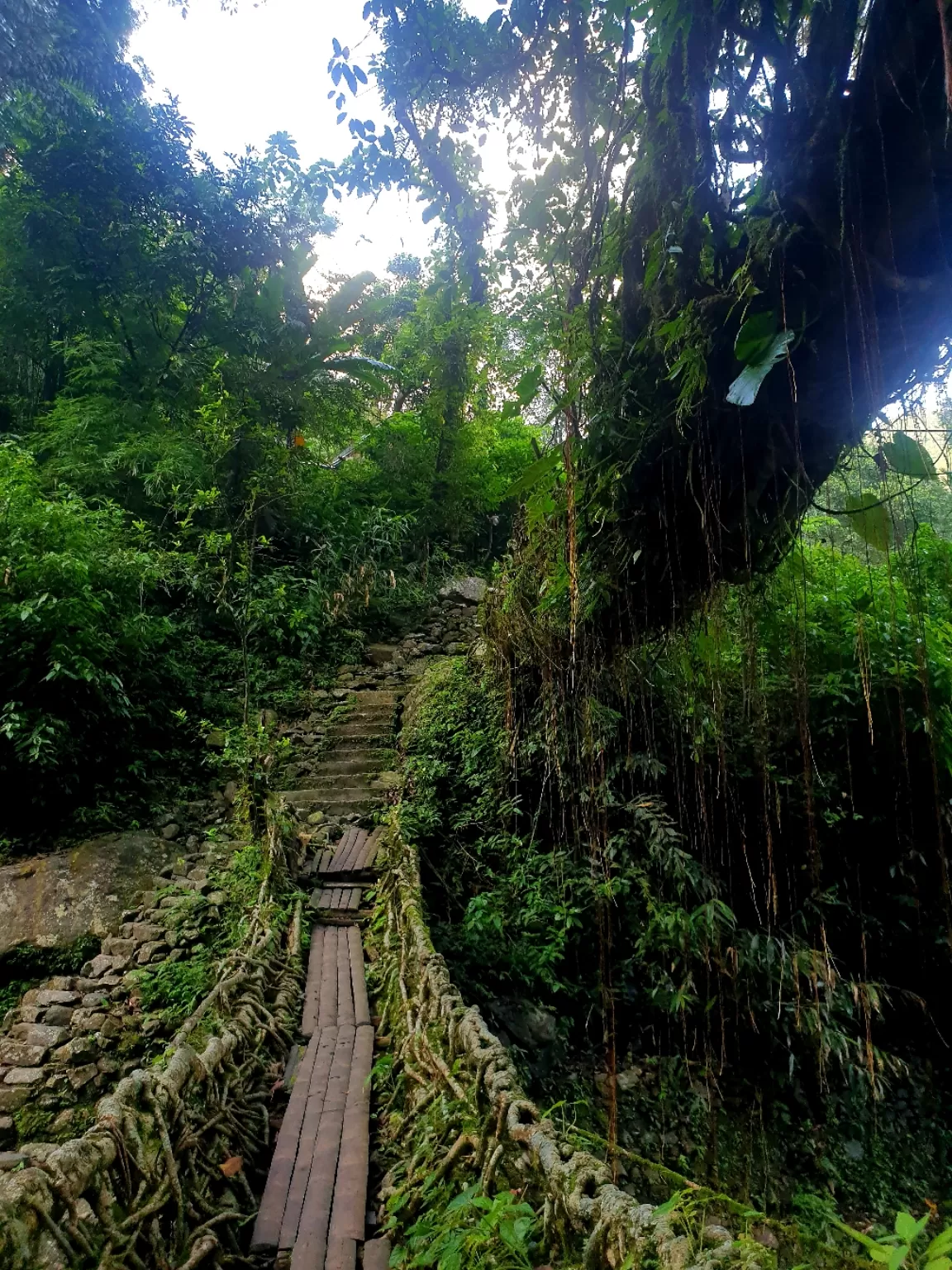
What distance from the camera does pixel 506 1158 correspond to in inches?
Answer: 79.9

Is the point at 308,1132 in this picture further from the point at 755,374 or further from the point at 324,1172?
→ the point at 755,374

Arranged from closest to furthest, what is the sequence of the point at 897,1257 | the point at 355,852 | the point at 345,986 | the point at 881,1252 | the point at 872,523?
the point at 897,1257, the point at 881,1252, the point at 872,523, the point at 345,986, the point at 355,852

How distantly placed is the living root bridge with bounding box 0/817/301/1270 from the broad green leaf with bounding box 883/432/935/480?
2913 millimetres

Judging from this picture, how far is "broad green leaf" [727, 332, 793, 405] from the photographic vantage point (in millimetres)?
1590

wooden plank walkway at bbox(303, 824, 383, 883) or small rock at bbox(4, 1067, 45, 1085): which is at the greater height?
wooden plank walkway at bbox(303, 824, 383, 883)

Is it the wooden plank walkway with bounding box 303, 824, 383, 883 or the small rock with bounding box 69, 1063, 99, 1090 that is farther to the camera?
the wooden plank walkway with bounding box 303, 824, 383, 883

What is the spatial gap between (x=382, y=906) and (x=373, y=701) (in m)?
4.13

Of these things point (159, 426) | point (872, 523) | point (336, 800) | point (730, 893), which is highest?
point (159, 426)

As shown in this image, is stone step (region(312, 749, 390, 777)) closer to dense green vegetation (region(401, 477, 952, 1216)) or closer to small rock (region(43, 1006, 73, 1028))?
dense green vegetation (region(401, 477, 952, 1216))

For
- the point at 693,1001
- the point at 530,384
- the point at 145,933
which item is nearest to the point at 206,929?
the point at 145,933

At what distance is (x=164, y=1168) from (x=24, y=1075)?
2.01m

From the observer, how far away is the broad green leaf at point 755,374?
1.59 metres

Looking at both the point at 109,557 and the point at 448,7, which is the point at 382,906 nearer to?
the point at 109,557

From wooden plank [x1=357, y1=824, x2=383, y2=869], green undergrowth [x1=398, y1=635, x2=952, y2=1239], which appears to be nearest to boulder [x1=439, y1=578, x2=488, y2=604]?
wooden plank [x1=357, y1=824, x2=383, y2=869]
